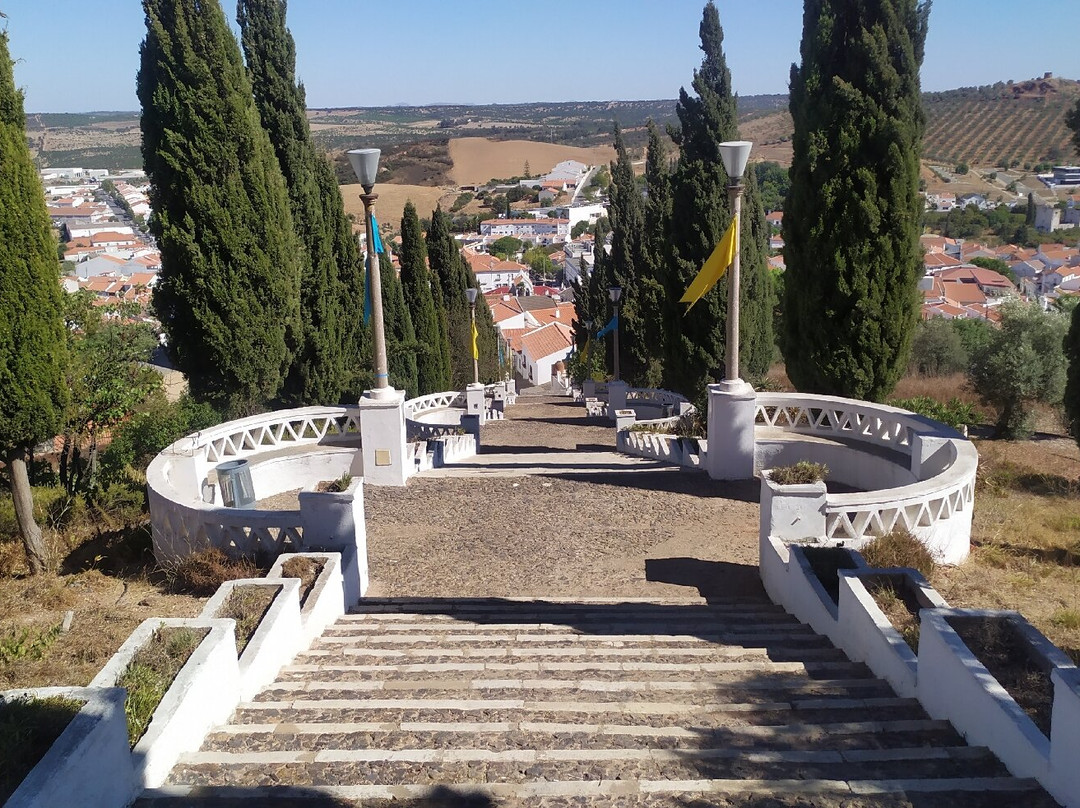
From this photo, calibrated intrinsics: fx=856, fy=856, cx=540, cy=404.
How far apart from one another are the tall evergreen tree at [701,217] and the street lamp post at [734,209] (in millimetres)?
7387

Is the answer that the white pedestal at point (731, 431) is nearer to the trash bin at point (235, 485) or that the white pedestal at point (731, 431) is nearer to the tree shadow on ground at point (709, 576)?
the tree shadow on ground at point (709, 576)

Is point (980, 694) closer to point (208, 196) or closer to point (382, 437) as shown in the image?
point (382, 437)

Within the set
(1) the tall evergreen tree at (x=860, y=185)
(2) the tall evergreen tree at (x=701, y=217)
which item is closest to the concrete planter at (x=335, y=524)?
(1) the tall evergreen tree at (x=860, y=185)

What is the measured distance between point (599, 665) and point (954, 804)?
8.48ft

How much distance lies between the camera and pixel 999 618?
492 centimetres

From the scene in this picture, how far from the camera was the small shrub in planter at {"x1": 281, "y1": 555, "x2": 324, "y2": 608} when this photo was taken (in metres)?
7.15

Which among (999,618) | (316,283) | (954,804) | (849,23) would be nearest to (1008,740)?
(954,804)

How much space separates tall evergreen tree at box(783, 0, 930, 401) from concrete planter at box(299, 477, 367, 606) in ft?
31.8

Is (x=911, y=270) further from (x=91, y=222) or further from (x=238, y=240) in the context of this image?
(x=91, y=222)

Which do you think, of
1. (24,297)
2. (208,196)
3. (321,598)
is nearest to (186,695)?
(321,598)

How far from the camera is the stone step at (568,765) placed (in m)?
3.95

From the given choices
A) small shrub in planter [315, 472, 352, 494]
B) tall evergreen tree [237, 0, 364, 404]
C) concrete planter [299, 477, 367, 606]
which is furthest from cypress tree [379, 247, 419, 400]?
concrete planter [299, 477, 367, 606]

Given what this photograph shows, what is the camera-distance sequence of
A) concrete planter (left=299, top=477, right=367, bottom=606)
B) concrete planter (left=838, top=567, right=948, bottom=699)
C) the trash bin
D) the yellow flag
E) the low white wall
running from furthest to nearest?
1. the yellow flag
2. the trash bin
3. concrete planter (left=299, top=477, right=367, bottom=606)
4. concrete planter (left=838, top=567, right=948, bottom=699)
5. the low white wall

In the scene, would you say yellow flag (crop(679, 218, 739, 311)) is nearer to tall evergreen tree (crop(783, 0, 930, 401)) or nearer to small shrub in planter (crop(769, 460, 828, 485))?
tall evergreen tree (crop(783, 0, 930, 401))
